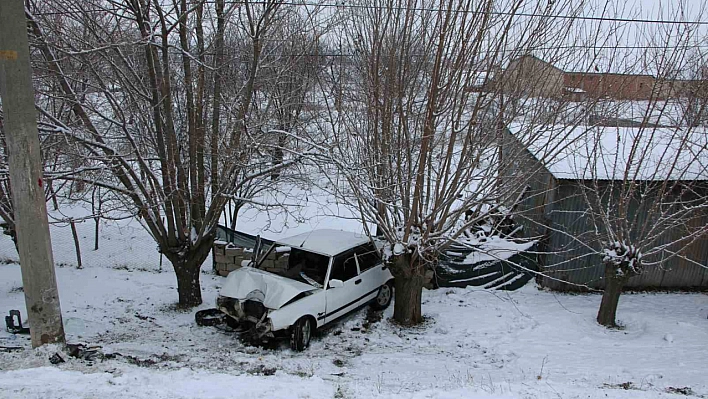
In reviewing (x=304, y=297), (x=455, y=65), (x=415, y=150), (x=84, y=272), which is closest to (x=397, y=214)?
(x=415, y=150)

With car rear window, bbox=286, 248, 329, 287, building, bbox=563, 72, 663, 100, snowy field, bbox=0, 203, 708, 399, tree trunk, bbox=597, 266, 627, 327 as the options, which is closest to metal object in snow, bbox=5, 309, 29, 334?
snowy field, bbox=0, 203, 708, 399

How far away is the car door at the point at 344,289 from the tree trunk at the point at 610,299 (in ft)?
14.6

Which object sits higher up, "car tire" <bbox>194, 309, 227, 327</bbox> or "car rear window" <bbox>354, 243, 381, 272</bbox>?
"car rear window" <bbox>354, 243, 381, 272</bbox>

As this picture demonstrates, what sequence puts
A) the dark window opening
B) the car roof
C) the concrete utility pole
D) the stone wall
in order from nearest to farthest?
the concrete utility pole < the dark window opening < the car roof < the stone wall

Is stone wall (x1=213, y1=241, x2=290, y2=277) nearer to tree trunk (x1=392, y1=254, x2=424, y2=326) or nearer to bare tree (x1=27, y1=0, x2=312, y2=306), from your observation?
bare tree (x1=27, y1=0, x2=312, y2=306)

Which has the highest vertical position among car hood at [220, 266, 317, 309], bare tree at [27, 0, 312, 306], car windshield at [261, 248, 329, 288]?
bare tree at [27, 0, 312, 306]

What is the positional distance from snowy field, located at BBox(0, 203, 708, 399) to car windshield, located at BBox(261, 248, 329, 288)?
982 millimetres

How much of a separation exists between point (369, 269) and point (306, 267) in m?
1.26

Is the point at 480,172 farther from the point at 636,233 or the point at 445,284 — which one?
the point at 636,233

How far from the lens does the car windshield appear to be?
8.68 m

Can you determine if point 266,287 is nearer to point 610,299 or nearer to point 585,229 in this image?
point 610,299

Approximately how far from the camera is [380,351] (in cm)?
822

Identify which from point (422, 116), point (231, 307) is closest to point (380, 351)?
point (231, 307)

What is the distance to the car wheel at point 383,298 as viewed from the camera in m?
9.92
